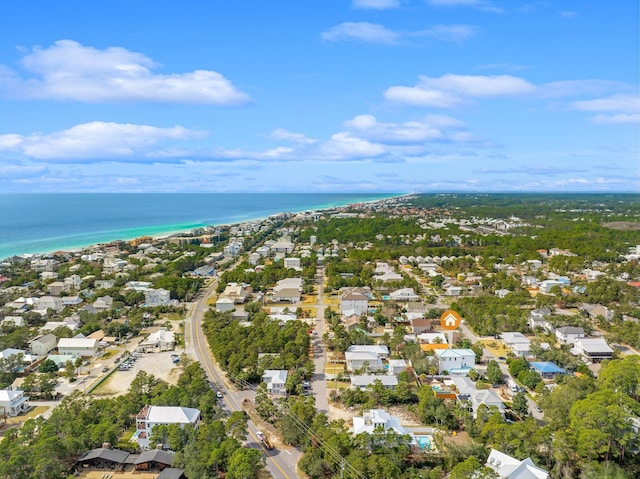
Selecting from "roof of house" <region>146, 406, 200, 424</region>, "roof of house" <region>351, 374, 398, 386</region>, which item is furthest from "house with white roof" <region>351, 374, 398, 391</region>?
"roof of house" <region>146, 406, 200, 424</region>

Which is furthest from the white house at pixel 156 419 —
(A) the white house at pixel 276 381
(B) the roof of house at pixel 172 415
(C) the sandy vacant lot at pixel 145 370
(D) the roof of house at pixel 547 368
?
(D) the roof of house at pixel 547 368

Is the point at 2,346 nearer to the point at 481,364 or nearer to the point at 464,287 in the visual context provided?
the point at 481,364

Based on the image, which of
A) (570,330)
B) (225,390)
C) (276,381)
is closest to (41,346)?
(225,390)

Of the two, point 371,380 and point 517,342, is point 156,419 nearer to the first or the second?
point 371,380

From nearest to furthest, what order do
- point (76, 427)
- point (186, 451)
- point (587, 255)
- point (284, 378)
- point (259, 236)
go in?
point (186, 451)
point (76, 427)
point (284, 378)
point (587, 255)
point (259, 236)

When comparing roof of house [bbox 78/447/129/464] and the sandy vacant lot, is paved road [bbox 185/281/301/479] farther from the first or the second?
roof of house [bbox 78/447/129/464]

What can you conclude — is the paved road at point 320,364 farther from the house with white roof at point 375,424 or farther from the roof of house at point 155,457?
the roof of house at point 155,457

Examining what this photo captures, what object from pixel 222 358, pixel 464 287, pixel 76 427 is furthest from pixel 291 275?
pixel 76 427
